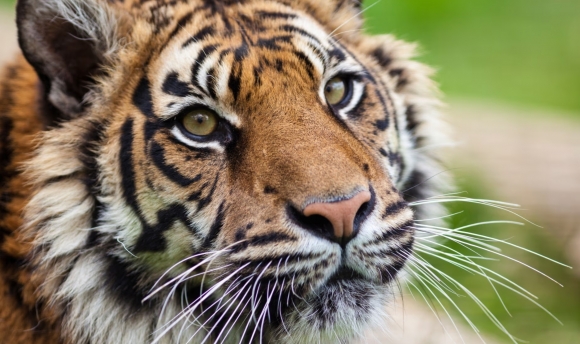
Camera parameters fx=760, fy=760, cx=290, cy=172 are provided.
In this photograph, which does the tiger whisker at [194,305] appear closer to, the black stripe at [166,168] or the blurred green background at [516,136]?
the black stripe at [166,168]

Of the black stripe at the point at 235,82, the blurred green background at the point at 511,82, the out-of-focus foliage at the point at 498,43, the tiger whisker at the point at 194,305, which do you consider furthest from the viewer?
the out-of-focus foliage at the point at 498,43

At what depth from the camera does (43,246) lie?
188cm

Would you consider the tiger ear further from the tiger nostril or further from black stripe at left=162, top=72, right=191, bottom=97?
the tiger nostril

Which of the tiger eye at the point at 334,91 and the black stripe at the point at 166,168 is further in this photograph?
the tiger eye at the point at 334,91

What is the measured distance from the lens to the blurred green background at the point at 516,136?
3385mm

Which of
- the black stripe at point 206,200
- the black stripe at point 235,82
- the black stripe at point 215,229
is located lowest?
the black stripe at point 215,229

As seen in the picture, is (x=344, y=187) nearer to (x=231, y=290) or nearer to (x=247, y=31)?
(x=231, y=290)

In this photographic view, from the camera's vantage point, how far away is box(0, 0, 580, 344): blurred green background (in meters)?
3.38

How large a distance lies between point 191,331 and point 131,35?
79 centimetres

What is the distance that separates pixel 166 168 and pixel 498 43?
18.0ft

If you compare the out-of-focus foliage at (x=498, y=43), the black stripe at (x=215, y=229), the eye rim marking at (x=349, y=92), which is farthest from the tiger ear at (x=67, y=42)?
the out-of-focus foliage at (x=498, y=43)

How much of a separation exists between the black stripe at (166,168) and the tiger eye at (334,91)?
16.5 inches

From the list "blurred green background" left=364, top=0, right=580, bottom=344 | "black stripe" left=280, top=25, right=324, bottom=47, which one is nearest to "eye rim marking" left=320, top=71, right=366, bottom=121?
"black stripe" left=280, top=25, right=324, bottom=47

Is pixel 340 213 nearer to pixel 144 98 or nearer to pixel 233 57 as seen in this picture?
pixel 233 57
